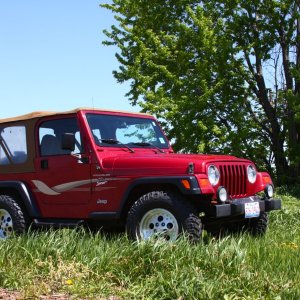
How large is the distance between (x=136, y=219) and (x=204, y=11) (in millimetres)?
12364

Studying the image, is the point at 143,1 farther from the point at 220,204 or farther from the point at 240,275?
the point at 240,275

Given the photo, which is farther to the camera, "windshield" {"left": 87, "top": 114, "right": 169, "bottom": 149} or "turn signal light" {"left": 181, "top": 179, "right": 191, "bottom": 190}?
"windshield" {"left": 87, "top": 114, "right": 169, "bottom": 149}

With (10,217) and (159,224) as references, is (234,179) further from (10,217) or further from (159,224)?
(10,217)

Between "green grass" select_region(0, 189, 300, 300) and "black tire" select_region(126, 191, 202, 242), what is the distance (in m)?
0.66

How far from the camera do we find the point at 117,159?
6695mm

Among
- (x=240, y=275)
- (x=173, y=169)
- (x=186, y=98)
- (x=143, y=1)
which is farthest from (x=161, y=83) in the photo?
(x=240, y=275)

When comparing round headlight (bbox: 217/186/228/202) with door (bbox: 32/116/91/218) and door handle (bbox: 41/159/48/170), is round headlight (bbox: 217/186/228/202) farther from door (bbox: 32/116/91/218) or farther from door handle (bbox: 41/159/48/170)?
door handle (bbox: 41/159/48/170)

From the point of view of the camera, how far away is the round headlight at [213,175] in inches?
246

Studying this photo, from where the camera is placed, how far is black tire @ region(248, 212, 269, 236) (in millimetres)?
7480

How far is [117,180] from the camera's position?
661 centimetres

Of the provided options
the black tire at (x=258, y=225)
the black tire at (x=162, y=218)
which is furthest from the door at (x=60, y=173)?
the black tire at (x=258, y=225)

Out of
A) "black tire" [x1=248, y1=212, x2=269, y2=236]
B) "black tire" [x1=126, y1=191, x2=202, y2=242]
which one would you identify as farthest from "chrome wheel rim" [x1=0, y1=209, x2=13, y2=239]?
"black tire" [x1=248, y1=212, x2=269, y2=236]

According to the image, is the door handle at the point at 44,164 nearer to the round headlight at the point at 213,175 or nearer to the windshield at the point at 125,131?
the windshield at the point at 125,131

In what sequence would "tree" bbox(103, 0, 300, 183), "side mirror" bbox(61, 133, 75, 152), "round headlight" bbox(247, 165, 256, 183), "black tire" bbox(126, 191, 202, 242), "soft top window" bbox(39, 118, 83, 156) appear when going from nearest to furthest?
"black tire" bbox(126, 191, 202, 242)
"side mirror" bbox(61, 133, 75, 152)
"round headlight" bbox(247, 165, 256, 183)
"soft top window" bbox(39, 118, 83, 156)
"tree" bbox(103, 0, 300, 183)
